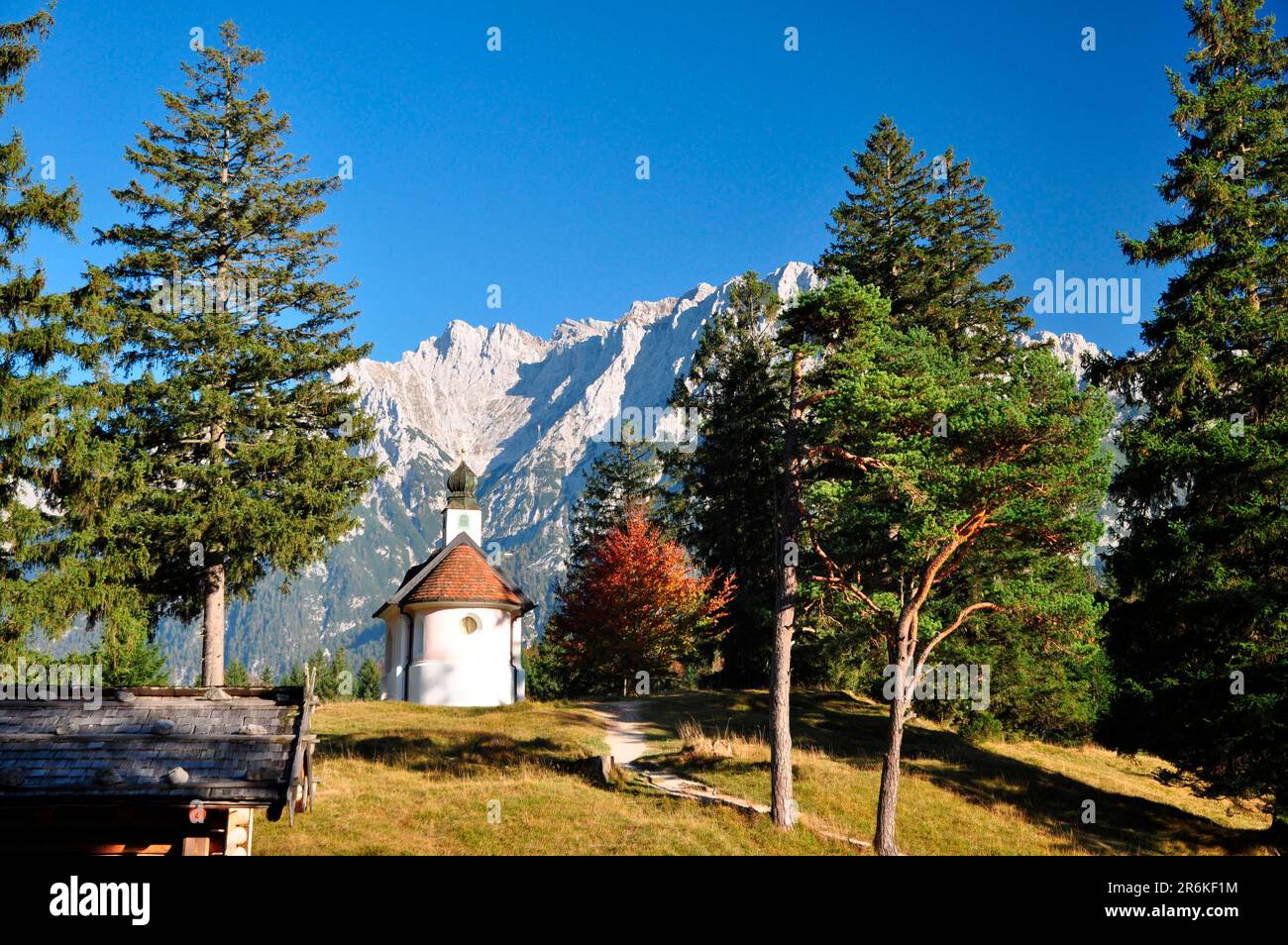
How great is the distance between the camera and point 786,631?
63.4 ft

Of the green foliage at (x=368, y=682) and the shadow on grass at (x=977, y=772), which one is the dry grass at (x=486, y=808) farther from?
the green foliage at (x=368, y=682)

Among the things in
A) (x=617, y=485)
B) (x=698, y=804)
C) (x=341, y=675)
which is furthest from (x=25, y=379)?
(x=341, y=675)

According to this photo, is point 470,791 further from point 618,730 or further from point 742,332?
point 742,332

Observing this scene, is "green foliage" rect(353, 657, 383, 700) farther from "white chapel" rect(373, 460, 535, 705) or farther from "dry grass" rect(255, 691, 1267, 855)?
"dry grass" rect(255, 691, 1267, 855)

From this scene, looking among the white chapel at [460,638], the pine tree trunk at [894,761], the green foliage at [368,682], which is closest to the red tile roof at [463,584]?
the white chapel at [460,638]

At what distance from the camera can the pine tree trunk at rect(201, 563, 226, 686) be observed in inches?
1013

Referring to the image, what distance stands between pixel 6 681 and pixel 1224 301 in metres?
28.7

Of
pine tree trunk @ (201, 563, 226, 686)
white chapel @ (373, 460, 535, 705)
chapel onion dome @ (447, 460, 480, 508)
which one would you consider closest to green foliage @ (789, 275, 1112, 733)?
pine tree trunk @ (201, 563, 226, 686)

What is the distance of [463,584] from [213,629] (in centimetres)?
1068

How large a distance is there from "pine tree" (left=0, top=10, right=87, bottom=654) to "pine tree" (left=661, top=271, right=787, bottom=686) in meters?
24.0

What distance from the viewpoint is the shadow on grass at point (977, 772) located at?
64.9ft

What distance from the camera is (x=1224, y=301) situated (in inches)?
835

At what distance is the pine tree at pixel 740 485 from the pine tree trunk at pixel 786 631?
15.4 metres

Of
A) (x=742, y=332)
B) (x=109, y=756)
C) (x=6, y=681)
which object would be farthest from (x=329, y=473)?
(x=742, y=332)
